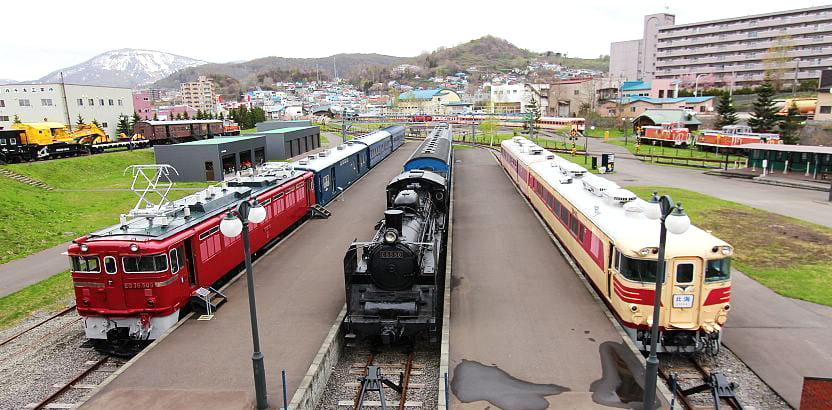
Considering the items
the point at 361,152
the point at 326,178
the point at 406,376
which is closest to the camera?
the point at 406,376

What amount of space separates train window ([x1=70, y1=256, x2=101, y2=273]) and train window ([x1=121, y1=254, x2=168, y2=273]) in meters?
0.69

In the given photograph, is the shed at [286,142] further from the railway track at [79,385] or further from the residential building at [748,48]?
the residential building at [748,48]

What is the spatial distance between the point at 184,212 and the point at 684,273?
522 inches

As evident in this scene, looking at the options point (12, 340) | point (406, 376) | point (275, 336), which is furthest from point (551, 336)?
point (12, 340)

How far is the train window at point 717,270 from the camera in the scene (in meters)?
10.4

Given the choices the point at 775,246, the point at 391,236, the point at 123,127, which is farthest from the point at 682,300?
the point at 123,127

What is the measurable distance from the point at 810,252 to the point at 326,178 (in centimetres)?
2311

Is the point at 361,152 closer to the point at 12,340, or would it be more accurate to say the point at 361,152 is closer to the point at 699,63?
the point at 12,340

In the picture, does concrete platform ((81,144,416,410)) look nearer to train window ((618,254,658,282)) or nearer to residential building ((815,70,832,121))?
train window ((618,254,658,282))

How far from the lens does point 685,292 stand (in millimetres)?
10500

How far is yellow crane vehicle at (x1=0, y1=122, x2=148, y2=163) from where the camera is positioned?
38.4m

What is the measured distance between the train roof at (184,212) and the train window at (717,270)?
508 inches

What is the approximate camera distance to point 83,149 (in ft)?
147

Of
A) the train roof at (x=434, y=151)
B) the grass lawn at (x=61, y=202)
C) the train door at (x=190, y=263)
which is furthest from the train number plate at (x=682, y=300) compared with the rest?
the grass lawn at (x=61, y=202)
